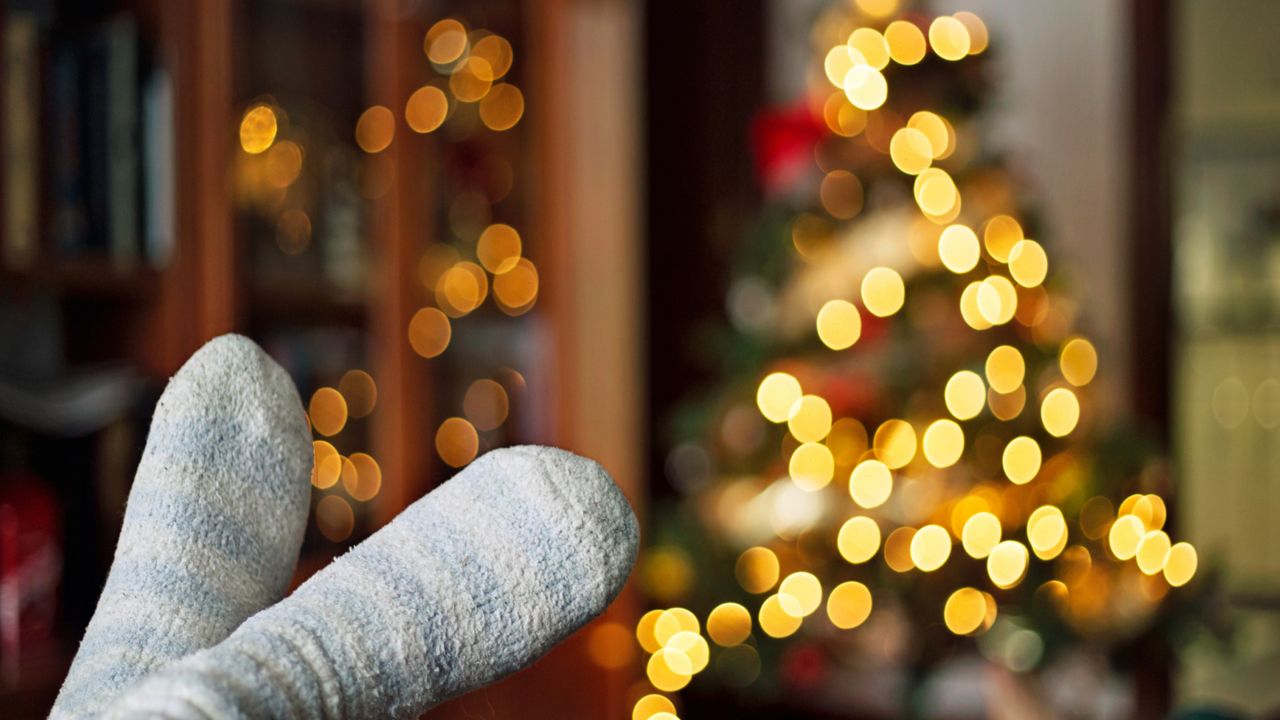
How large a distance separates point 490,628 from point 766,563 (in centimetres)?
154

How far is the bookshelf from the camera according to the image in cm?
139

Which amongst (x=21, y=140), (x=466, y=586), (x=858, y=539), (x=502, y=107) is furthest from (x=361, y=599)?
(x=502, y=107)

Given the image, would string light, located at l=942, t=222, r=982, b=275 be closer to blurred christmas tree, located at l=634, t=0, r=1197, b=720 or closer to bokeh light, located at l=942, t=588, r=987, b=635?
blurred christmas tree, located at l=634, t=0, r=1197, b=720

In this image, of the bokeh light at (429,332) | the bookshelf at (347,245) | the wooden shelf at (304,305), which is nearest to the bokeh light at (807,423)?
the bookshelf at (347,245)

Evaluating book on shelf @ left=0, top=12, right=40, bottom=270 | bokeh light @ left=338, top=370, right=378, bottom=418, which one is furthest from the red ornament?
book on shelf @ left=0, top=12, right=40, bottom=270

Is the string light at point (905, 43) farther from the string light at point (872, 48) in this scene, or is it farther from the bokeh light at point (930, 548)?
the bokeh light at point (930, 548)

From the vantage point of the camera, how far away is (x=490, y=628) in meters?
0.30

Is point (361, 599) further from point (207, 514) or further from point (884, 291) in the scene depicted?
point (884, 291)

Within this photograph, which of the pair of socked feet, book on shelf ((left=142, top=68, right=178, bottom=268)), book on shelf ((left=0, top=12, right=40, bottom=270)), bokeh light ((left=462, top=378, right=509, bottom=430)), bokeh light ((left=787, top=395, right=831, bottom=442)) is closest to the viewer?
the pair of socked feet

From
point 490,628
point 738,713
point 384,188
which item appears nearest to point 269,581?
point 490,628

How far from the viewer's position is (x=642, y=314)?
7.37ft

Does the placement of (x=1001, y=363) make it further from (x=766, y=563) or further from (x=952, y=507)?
(x=766, y=563)

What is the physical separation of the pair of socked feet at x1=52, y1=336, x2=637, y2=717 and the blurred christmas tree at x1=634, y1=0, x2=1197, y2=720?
4.74 ft

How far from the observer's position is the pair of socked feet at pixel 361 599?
269mm
